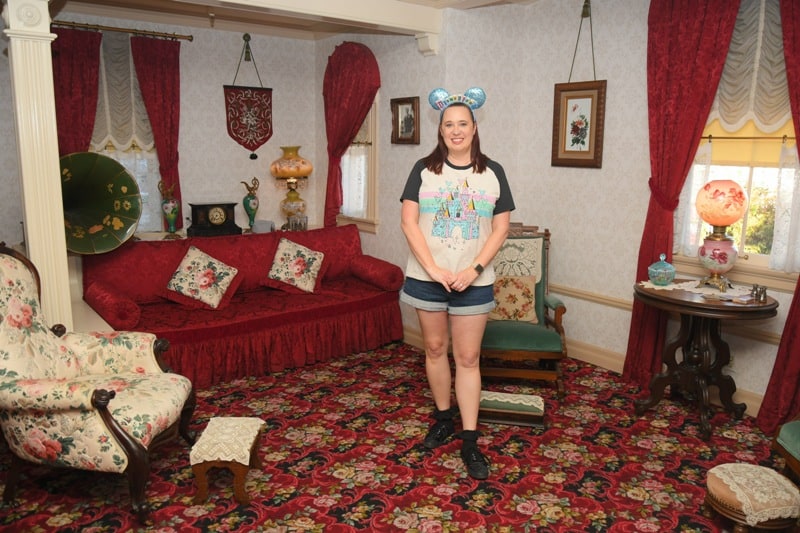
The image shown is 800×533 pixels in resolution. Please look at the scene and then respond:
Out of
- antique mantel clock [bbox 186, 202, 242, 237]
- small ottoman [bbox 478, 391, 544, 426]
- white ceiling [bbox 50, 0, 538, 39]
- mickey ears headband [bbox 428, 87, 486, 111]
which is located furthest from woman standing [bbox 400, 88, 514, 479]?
antique mantel clock [bbox 186, 202, 242, 237]

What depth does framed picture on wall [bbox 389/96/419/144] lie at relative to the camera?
4.97 m

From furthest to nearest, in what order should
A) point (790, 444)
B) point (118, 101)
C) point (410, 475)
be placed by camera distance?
1. point (118, 101)
2. point (410, 475)
3. point (790, 444)

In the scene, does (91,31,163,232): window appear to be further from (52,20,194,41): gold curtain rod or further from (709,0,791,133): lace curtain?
(709,0,791,133): lace curtain

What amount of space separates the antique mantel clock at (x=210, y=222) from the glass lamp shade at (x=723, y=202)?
360 centimetres

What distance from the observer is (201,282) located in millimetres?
4551

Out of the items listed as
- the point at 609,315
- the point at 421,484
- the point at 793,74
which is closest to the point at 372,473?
the point at 421,484

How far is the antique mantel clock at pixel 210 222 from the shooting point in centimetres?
538

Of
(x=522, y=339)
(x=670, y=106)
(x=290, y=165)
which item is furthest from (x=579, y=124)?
(x=290, y=165)

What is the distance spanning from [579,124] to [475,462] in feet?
8.73

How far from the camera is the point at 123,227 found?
4.26 m

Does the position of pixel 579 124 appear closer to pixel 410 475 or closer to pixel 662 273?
pixel 662 273

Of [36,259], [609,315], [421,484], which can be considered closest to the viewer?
[421,484]

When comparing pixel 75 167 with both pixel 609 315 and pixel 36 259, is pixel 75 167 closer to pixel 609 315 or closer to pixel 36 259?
pixel 36 259

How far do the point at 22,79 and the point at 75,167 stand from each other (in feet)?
3.22
